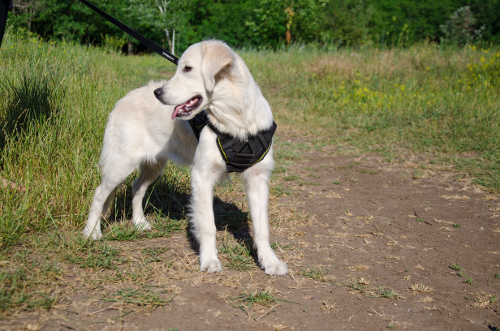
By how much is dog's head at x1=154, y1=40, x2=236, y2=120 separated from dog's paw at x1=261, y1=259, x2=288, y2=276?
3.98ft

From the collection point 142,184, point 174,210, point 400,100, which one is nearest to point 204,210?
point 142,184

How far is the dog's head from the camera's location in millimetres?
2902

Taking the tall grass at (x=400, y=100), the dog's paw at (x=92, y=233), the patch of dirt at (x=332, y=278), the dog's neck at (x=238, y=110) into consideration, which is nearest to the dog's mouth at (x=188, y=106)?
the dog's neck at (x=238, y=110)

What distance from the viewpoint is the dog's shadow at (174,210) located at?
12.7 feet

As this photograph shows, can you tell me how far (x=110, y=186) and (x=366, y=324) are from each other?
234cm

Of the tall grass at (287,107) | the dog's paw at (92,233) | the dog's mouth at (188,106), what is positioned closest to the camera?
the dog's mouth at (188,106)

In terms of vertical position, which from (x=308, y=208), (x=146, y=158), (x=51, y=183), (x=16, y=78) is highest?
(x=16, y=78)

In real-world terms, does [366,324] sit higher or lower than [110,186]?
lower

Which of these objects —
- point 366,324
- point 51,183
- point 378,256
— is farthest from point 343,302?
point 51,183

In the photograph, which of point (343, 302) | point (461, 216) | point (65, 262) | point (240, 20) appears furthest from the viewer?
point (240, 20)

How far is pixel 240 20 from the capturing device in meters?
29.4

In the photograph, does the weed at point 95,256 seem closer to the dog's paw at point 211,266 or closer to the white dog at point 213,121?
the white dog at point 213,121

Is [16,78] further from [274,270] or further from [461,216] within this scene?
[461,216]

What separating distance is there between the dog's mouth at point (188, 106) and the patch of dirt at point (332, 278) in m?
1.11
